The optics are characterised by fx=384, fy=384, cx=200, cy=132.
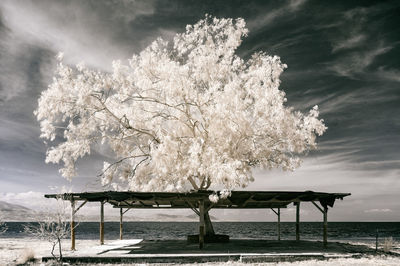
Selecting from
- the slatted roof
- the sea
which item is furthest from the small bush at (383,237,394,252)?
the slatted roof

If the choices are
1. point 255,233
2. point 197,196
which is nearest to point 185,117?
point 197,196

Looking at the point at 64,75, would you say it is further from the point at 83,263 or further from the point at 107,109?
the point at 83,263

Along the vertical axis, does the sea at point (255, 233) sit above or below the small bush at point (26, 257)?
below

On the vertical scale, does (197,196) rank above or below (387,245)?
above

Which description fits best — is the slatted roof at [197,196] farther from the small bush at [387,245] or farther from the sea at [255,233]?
the sea at [255,233]

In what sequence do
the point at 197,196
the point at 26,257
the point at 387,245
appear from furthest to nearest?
the point at 387,245 → the point at 197,196 → the point at 26,257

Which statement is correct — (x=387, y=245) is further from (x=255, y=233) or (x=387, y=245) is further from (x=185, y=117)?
(x=255, y=233)

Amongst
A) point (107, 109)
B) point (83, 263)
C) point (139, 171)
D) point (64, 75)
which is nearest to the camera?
point (83, 263)

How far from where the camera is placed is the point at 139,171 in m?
21.6

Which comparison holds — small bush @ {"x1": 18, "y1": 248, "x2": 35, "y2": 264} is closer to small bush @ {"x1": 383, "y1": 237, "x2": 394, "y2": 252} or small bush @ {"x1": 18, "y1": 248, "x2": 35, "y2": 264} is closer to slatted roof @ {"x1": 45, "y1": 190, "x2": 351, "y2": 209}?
slatted roof @ {"x1": 45, "y1": 190, "x2": 351, "y2": 209}

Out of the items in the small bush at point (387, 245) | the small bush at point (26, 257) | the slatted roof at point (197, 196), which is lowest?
the small bush at point (387, 245)

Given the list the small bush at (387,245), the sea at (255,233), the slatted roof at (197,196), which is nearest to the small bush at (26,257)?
the slatted roof at (197,196)

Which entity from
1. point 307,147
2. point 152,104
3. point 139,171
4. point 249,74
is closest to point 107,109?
point 152,104

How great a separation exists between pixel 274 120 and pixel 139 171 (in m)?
7.98
